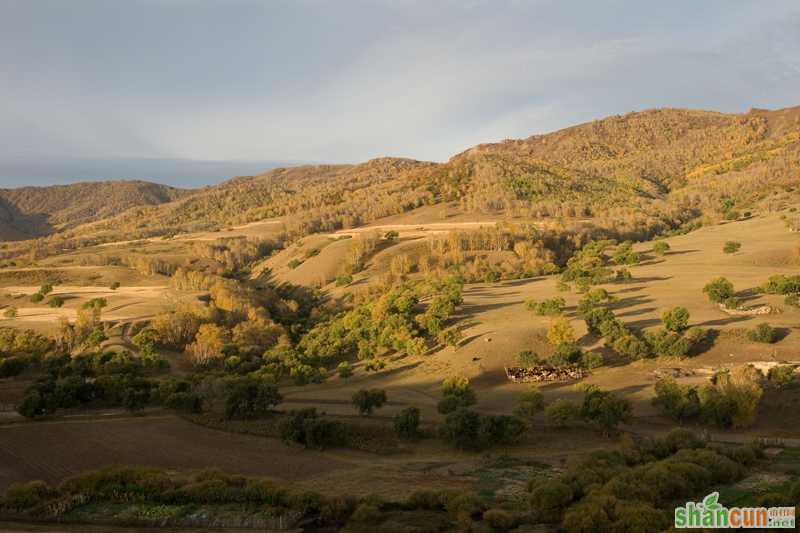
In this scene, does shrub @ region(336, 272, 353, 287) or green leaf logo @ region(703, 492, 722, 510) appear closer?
green leaf logo @ region(703, 492, 722, 510)

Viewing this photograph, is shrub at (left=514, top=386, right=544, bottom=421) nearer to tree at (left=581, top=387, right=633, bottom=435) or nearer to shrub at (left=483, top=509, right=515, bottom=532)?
tree at (left=581, top=387, right=633, bottom=435)

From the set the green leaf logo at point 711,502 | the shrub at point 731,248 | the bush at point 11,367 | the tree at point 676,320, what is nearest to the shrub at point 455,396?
the green leaf logo at point 711,502

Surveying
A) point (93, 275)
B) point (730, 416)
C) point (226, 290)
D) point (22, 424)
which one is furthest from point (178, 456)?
point (93, 275)

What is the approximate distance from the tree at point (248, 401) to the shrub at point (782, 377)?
27849mm

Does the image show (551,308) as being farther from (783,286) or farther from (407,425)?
Result: (407,425)

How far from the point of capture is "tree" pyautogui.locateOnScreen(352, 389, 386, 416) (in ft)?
103

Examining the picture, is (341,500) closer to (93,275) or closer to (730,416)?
(730,416)

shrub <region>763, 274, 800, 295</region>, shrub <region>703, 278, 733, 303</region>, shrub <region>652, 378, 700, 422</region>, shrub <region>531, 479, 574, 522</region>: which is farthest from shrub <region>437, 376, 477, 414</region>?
shrub <region>763, 274, 800, 295</region>

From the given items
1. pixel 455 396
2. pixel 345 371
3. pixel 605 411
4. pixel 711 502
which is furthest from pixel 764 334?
pixel 345 371

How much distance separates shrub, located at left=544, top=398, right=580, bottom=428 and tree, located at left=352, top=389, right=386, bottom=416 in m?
9.38

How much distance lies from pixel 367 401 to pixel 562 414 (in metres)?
10.6

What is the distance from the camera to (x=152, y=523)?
18.0m

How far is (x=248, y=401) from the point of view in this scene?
32.0 meters

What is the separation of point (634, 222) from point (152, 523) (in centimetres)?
11483
